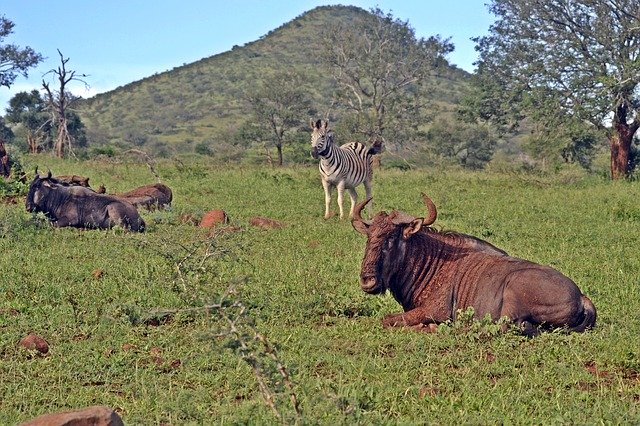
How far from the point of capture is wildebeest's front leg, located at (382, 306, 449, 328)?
281 inches

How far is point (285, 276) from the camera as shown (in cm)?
887

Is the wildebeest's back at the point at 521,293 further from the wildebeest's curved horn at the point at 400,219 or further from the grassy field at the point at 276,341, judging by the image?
the wildebeest's curved horn at the point at 400,219

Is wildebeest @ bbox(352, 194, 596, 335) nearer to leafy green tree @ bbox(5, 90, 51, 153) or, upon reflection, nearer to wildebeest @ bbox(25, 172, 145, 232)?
wildebeest @ bbox(25, 172, 145, 232)

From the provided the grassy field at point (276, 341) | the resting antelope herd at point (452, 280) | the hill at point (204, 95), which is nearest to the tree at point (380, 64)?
the hill at point (204, 95)

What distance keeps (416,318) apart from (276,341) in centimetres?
125

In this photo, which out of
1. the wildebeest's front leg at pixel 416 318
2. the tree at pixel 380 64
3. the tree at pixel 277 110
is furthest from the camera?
the tree at pixel 277 110

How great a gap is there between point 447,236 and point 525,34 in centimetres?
2140

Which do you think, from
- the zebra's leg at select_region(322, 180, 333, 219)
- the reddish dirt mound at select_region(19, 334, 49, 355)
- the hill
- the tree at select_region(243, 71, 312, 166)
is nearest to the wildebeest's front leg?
the reddish dirt mound at select_region(19, 334, 49, 355)

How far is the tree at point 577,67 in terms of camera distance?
82.5 ft

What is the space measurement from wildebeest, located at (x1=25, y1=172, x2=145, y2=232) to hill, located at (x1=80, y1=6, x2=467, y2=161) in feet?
143

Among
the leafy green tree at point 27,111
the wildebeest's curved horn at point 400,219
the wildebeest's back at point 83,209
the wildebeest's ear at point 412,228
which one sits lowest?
the wildebeest's back at point 83,209

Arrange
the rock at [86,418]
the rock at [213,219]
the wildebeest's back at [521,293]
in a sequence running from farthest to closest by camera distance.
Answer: the rock at [213,219] → the wildebeest's back at [521,293] → the rock at [86,418]

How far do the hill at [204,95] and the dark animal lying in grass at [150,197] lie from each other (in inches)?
1640

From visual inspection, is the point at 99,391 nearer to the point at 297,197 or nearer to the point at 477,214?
the point at 477,214
